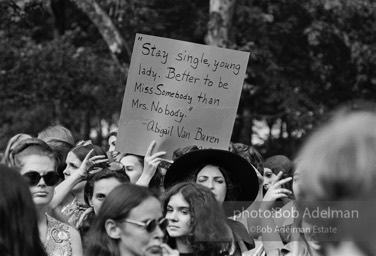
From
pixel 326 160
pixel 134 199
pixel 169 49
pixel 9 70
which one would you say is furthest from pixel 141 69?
pixel 9 70

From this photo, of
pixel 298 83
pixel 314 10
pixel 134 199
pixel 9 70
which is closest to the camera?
pixel 134 199

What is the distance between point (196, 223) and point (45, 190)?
790 mm

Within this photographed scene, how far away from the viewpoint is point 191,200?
448cm

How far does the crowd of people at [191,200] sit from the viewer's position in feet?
6.23

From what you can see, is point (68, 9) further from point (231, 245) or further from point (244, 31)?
point (231, 245)

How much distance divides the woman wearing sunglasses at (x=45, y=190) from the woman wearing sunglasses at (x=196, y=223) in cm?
50

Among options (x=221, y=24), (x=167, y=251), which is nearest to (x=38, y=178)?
(x=167, y=251)

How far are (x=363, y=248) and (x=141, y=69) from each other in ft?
15.0

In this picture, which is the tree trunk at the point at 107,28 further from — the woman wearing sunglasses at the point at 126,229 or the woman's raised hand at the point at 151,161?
the woman wearing sunglasses at the point at 126,229

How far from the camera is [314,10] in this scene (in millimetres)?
15672

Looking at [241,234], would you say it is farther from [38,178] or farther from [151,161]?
[38,178]

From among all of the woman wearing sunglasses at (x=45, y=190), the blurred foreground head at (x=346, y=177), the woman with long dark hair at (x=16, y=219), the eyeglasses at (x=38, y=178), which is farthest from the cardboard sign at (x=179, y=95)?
the blurred foreground head at (x=346, y=177)

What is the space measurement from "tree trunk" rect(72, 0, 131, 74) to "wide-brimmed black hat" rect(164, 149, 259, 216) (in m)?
8.79

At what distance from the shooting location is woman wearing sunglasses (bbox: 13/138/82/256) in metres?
4.55
